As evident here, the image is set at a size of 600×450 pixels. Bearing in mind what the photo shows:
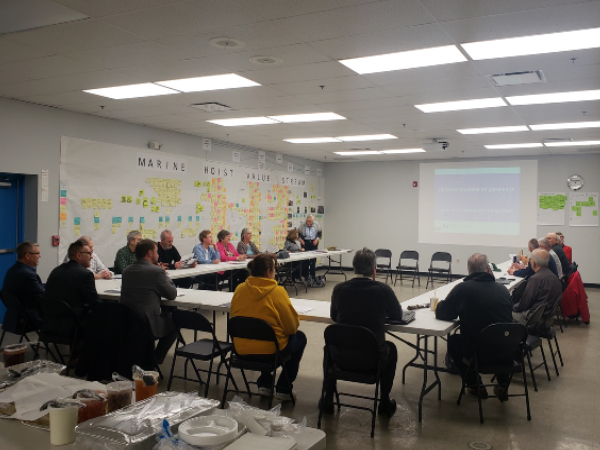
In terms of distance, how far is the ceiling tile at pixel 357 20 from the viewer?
10.4 feet

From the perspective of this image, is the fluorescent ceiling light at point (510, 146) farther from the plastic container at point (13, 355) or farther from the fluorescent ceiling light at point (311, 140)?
the plastic container at point (13, 355)

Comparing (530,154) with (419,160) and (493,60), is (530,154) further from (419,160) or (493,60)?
(493,60)

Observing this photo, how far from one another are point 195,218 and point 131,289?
4445 millimetres

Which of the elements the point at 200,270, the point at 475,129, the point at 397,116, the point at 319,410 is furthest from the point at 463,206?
the point at 319,410

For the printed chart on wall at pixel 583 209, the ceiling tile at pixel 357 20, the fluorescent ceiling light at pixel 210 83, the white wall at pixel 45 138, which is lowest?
the printed chart on wall at pixel 583 209

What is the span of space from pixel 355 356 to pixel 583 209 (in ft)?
29.5

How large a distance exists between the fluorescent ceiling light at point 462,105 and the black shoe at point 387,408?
11.5ft

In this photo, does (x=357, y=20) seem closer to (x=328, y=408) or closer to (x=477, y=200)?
(x=328, y=408)

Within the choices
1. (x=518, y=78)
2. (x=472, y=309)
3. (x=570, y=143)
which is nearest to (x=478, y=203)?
(x=570, y=143)

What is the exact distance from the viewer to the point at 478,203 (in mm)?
11422

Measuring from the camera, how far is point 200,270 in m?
6.97

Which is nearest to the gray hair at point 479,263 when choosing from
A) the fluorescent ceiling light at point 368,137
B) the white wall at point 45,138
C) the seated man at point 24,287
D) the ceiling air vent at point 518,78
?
the ceiling air vent at point 518,78

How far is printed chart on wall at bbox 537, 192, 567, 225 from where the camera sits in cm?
1076

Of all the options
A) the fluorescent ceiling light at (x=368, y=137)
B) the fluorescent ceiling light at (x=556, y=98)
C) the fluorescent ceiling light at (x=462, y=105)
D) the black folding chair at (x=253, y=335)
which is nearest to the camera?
the black folding chair at (x=253, y=335)
